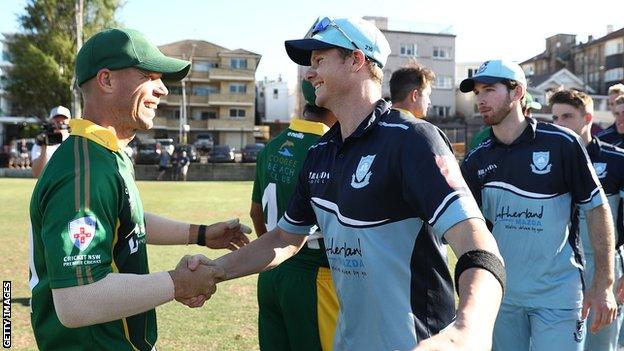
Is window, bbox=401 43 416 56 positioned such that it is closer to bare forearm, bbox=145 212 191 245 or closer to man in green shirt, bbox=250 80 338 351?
man in green shirt, bbox=250 80 338 351

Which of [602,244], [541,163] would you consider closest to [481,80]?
[541,163]

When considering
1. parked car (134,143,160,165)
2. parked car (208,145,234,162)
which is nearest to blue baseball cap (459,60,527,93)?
parked car (134,143,160,165)

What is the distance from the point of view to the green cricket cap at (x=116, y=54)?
9.74 ft

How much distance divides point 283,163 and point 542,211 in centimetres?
196

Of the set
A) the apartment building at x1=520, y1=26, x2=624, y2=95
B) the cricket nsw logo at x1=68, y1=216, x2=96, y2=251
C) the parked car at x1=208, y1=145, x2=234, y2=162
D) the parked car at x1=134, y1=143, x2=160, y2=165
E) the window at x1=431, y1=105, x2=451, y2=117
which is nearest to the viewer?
the cricket nsw logo at x1=68, y1=216, x2=96, y2=251

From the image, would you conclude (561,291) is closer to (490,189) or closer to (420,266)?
(490,189)

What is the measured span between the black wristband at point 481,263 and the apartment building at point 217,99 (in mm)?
72436

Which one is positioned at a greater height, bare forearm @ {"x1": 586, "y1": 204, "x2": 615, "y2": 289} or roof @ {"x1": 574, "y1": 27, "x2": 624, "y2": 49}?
roof @ {"x1": 574, "y1": 27, "x2": 624, "y2": 49}

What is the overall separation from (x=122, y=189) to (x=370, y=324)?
1.32m

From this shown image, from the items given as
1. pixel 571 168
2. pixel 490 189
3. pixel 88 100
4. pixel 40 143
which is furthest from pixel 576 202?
pixel 40 143

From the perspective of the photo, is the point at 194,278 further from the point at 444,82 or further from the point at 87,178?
the point at 444,82

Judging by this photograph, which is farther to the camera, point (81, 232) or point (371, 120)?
point (371, 120)

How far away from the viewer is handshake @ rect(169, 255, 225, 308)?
288 centimetres

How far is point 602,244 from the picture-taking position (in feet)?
14.1
